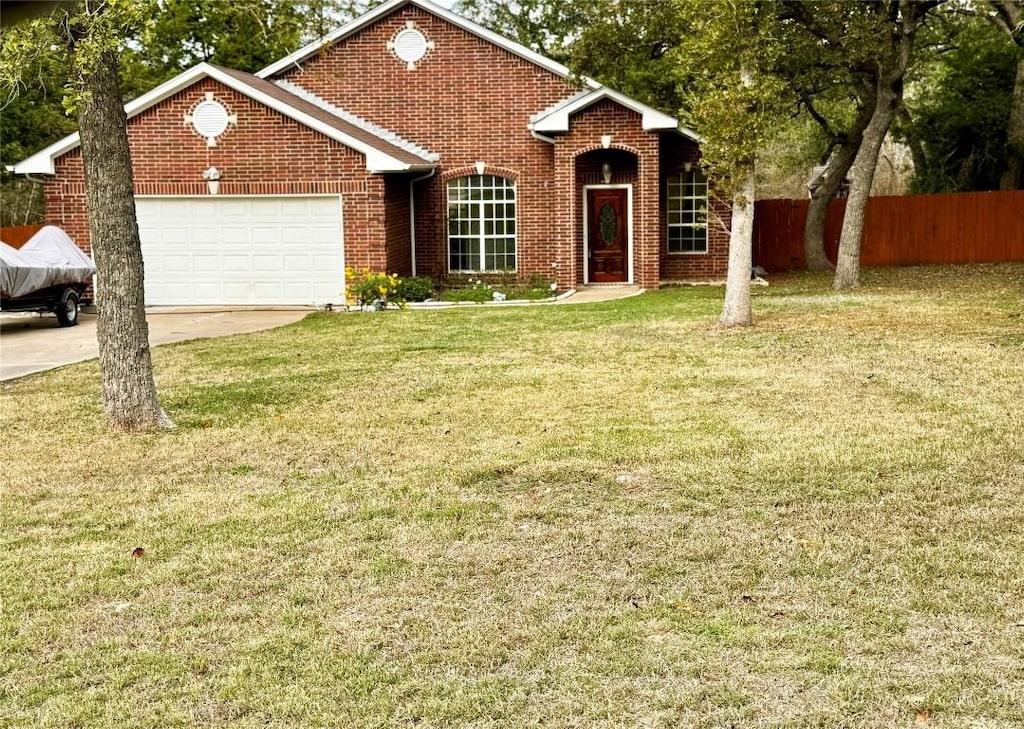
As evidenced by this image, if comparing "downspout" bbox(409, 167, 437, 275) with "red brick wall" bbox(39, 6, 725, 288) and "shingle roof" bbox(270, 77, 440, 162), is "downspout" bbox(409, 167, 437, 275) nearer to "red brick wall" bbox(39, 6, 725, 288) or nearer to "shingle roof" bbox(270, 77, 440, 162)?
"red brick wall" bbox(39, 6, 725, 288)

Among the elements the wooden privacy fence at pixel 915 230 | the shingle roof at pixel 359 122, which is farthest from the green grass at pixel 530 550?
the wooden privacy fence at pixel 915 230

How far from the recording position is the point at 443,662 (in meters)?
4.91

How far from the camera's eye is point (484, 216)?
998 inches

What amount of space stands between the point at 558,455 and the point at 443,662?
3.77m

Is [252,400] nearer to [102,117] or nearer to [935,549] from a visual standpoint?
[102,117]

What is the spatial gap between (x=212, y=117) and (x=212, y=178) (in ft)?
3.78

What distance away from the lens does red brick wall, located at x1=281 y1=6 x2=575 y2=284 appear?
24953 mm

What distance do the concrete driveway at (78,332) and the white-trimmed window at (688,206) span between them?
9.11 metres

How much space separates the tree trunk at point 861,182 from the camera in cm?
2173

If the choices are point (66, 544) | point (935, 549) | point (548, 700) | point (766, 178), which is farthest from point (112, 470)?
point (766, 178)

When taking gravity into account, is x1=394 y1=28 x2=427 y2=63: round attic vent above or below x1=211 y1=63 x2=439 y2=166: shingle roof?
above

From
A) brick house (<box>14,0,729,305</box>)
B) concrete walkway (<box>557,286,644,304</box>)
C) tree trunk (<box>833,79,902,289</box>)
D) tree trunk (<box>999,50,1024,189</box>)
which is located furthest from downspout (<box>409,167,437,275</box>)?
tree trunk (<box>999,50,1024,189</box>)

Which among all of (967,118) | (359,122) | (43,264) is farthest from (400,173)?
(967,118)

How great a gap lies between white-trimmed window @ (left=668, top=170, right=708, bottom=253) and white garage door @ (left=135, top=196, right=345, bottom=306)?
26.8 feet
